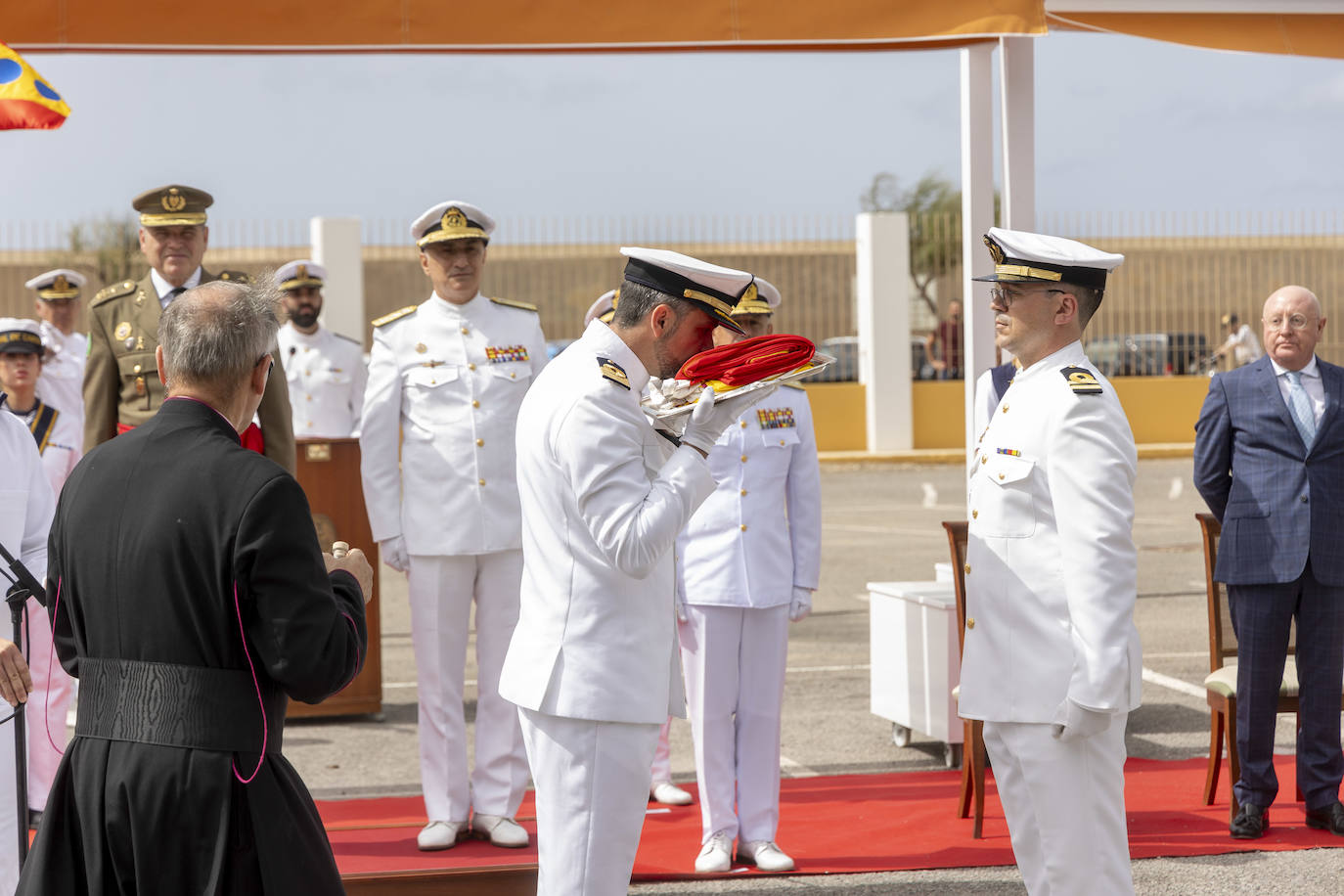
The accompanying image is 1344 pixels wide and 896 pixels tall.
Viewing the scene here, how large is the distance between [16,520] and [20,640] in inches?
15.8

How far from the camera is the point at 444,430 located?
5508mm

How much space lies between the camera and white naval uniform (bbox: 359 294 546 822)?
541 cm

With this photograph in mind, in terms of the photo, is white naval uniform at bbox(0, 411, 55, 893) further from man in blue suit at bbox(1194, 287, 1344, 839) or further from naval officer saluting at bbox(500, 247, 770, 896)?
man in blue suit at bbox(1194, 287, 1344, 839)

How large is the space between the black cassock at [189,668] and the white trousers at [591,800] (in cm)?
73

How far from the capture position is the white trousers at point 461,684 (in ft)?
17.7

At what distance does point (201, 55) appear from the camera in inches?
221

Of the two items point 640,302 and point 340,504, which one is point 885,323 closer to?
point 340,504

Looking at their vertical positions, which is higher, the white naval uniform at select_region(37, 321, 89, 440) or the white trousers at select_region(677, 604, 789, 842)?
the white naval uniform at select_region(37, 321, 89, 440)

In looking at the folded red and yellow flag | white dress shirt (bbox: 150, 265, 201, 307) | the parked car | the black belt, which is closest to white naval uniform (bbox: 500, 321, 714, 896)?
the folded red and yellow flag

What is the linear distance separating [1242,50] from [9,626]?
5054 millimetres

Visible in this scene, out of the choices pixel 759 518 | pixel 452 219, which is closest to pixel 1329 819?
pixel 759 518

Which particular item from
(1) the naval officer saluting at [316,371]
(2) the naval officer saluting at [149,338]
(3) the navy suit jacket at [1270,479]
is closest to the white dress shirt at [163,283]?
(2) the naval officer saluting at [149,338]

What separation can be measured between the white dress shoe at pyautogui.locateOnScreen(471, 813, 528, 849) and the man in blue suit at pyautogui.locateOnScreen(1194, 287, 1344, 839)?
266 cm

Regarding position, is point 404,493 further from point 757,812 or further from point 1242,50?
point 1242,50
